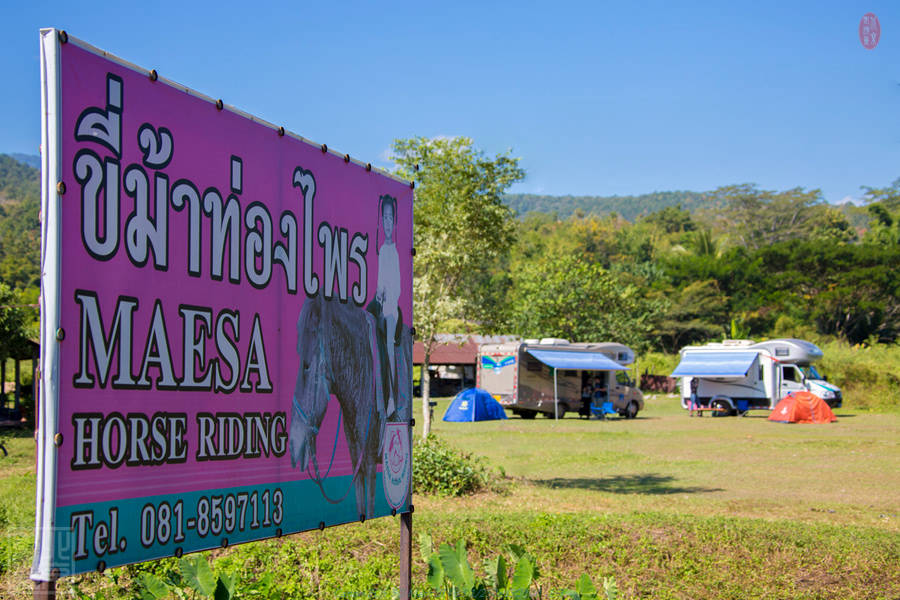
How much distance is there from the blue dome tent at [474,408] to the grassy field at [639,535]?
38.9 feet

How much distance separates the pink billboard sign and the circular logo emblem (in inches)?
0.6

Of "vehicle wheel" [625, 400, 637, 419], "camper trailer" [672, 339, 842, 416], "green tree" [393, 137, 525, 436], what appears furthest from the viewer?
"camper trailer" [672, 339, 842, 416]

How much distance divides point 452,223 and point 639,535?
7.64 m

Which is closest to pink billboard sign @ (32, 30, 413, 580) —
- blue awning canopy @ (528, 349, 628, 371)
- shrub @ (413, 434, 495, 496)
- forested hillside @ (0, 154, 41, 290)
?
shrub @ (413, 434, 495, 496)

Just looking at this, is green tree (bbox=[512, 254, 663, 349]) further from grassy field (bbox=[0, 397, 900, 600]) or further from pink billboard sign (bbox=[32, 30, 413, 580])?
pink billboard sign (bbox=[32, 30, 413, 580])

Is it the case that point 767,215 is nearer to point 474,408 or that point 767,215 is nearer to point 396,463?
point 474,408

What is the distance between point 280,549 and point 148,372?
11.2 feet

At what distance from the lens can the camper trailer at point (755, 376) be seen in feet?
97.3

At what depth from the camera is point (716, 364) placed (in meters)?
30.4

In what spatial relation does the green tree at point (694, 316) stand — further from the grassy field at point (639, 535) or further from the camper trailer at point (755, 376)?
the grassy field at point (639, 535)

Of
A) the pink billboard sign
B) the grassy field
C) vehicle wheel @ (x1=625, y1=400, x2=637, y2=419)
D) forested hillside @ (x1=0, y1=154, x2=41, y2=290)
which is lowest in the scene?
vehicle wheel @ (x1=625, y1=400, x2=637, y2=419)

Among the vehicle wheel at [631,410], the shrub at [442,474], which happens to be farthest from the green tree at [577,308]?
the shrub at [442,474]

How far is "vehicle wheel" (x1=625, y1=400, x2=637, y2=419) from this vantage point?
96.9 ft

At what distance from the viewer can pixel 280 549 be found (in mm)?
5992
